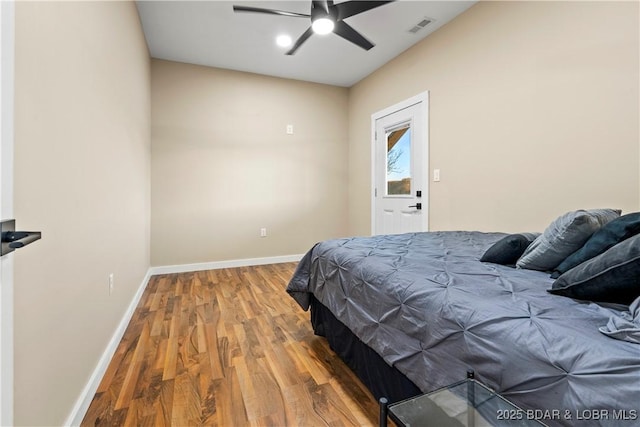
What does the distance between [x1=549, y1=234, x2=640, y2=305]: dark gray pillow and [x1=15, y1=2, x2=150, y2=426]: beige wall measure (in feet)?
5.56

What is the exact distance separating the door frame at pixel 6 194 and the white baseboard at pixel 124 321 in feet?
2.14

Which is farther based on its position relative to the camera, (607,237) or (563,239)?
(563,239)

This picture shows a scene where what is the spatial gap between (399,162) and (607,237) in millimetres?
2763

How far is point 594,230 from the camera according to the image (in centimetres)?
128

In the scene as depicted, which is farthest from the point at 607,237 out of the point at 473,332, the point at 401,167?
the point at 401,167

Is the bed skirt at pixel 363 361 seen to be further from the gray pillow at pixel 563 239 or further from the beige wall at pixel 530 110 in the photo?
the beige wall at pixel 530 110

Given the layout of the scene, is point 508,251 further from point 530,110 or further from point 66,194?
point 66,194

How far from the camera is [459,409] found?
0.86m

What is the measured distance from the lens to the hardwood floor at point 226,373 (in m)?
1.37

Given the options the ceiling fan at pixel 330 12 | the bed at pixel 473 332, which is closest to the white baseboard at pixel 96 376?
the bed at pixel 473 332

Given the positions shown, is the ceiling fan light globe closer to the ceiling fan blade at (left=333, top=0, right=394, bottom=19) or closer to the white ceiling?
the ceiling fan blade at (left=333, top=0, right=394, bottom=19)

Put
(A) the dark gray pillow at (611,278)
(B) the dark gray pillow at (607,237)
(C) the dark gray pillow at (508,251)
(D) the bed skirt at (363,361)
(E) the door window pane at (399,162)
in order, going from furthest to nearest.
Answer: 1. (E) the door window pane at (399,162)
2. (C) the dark gray pillow at (508,251)
3. (D) the bed skirt at (363,361)
4. (B) the dark gray pillow at (607,237)
5. (A) the dark gray pillow at (611,278)

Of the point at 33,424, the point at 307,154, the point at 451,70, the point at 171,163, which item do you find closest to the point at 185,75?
the point at 171,163

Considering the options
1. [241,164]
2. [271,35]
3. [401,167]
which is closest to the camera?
[271,35]
